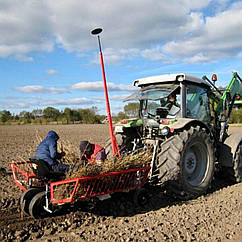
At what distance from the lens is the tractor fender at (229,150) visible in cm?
602

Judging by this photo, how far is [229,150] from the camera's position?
6074 millimetres

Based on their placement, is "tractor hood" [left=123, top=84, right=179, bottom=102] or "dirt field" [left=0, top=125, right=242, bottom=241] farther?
"tractor hood" [left=123, top=84, right=179, bottom=102]

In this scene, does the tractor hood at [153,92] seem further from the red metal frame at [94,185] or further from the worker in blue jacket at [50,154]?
the worker in blue jacket at [50,154]

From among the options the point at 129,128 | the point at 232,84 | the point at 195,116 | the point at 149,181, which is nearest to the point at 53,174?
the point at 149,181

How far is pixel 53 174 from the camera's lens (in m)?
4.26

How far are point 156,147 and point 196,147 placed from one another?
0.93 metres

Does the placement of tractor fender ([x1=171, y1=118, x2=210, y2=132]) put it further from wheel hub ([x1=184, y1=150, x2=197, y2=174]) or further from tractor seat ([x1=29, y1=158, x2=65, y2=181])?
tractor seat ([x1=29, y1=158, x2=65, y2=181])

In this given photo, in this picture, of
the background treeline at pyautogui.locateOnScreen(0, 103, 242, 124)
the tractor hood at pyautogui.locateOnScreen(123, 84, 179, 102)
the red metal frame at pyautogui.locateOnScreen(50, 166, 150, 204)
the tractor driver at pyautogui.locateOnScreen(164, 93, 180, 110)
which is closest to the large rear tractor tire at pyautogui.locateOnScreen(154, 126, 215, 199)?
the red metal frame at pyautogui.locateOnScreen(50, 166, 150, 204)

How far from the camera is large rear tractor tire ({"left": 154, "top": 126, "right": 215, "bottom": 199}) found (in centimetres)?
475

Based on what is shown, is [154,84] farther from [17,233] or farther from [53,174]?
[17,233]

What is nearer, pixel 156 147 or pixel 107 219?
pixel 107 219

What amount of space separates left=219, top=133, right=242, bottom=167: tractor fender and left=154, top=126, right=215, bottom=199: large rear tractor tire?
2.31 feet

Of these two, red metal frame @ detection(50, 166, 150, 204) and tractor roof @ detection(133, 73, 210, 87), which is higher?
tractor roof @ detection(133, 73, 210, 87)

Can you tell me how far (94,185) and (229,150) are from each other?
3527 mm
